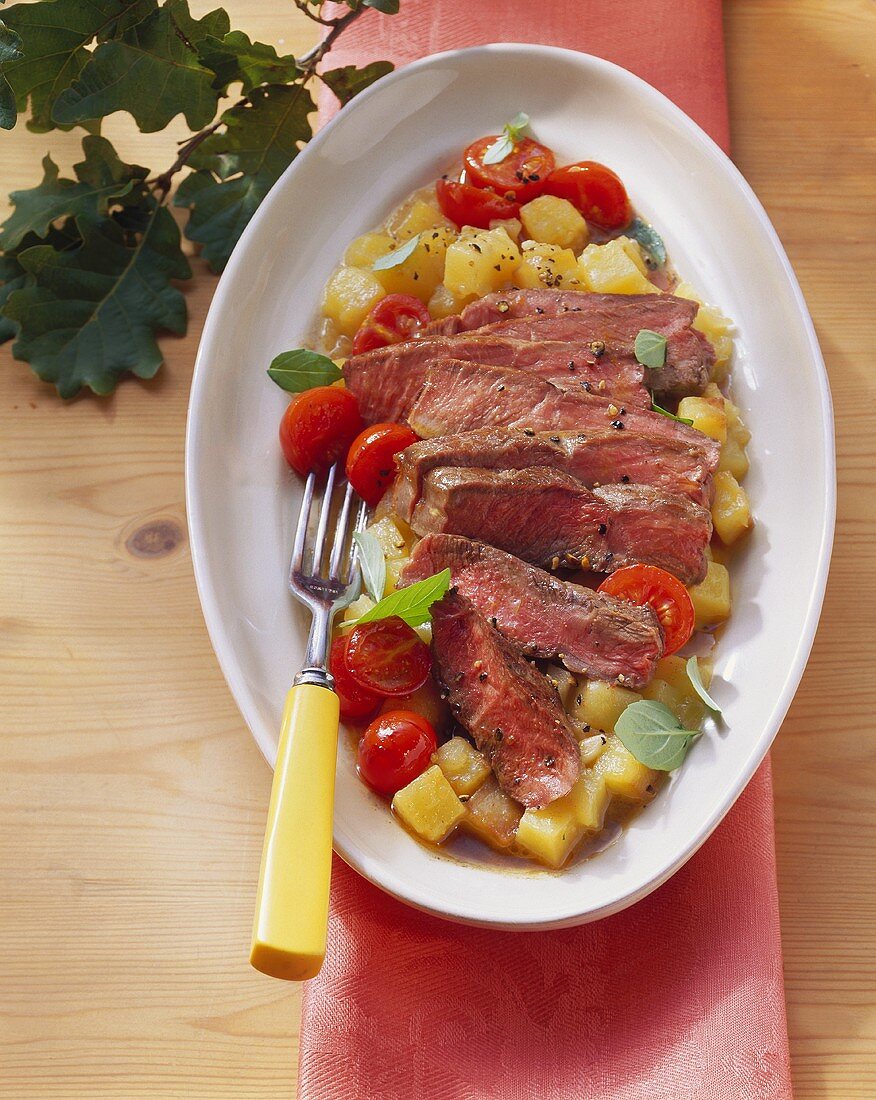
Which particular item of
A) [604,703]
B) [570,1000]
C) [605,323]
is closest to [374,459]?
[605,323]

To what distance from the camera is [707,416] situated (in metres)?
2.64

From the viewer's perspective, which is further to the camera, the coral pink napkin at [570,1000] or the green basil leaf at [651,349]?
the green basil leaf at [651,349]

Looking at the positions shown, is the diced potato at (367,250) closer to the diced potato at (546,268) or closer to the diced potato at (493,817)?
the diced potato at (546,268)

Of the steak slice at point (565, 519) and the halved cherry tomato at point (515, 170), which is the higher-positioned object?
the halved cherry tomato at point (515, 170)

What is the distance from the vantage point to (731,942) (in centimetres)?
227

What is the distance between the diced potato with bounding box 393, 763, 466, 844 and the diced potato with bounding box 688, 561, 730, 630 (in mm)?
714

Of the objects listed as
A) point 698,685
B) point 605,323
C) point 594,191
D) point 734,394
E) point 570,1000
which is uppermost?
point 594,191

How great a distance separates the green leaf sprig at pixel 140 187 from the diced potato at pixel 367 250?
0.39m

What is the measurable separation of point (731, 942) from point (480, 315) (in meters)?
1.62

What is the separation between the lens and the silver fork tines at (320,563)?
94.5 inches

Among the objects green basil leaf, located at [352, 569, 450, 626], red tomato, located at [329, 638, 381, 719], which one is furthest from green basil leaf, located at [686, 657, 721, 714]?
red tomato, located at [329, 638, 381, 719]

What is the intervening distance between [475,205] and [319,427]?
86 centimetres

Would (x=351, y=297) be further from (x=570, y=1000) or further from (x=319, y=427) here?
(x=570, y=1000)

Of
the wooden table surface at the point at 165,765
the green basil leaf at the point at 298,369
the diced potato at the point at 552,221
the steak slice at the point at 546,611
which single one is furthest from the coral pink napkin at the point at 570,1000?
the diced potato at the point at 552,221
